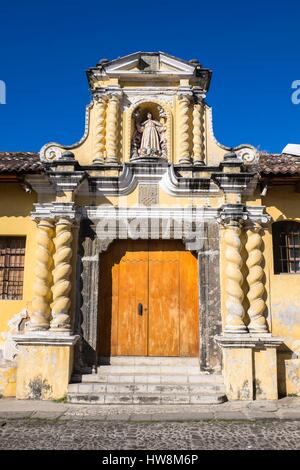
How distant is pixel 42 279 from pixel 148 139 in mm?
3937

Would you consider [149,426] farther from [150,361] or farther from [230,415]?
[150,361]

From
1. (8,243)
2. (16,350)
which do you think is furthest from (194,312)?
(8,243)

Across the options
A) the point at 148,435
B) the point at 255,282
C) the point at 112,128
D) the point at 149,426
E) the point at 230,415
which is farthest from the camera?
the point at 112,128

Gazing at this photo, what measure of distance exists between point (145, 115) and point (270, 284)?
4908mm

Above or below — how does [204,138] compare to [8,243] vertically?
above

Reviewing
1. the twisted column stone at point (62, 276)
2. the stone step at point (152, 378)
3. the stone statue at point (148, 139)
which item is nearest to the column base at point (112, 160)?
the stone statue at point (148, 139)

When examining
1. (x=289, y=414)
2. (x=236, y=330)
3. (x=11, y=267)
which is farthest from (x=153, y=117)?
(x=289, y=414)

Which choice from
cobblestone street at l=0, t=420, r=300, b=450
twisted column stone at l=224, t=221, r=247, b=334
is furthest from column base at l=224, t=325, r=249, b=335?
cobblestone street at l=0, t=420, r=300, b=450

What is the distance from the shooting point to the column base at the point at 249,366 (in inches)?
281

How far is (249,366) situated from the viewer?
722cm

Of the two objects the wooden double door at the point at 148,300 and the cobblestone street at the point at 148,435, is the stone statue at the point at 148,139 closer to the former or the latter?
the wooden double door at the point at 148,300

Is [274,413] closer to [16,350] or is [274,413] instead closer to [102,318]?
[102,318]

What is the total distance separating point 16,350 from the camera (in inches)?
307
